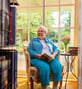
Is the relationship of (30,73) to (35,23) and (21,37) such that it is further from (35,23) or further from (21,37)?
(35,23)

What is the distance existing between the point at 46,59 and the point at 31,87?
290 mm

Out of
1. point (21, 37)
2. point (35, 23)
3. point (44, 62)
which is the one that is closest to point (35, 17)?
point (35, 23)

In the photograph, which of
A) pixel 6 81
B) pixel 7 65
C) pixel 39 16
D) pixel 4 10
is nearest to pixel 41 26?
pixel 39 16

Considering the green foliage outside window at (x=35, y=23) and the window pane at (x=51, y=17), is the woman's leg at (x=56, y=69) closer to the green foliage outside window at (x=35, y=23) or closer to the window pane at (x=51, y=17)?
the green foliage outside window at (x=35, y=23)

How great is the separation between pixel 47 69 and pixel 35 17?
0.49 m

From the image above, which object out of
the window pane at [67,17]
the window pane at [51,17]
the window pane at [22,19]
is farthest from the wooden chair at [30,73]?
the window pane at [67,17]

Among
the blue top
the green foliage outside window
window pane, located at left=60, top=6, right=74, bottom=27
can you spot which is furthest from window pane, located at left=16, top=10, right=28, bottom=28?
window pane, located at left=60, top=6, right=74, bottom=27

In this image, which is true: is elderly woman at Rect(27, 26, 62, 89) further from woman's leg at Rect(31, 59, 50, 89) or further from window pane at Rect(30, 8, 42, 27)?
window pane at Rect(30, 8, 42, 27)

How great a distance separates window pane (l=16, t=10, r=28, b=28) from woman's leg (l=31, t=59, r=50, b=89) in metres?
0.35

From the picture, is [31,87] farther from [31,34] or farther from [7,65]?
[31,34]

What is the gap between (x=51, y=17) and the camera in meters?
1.19

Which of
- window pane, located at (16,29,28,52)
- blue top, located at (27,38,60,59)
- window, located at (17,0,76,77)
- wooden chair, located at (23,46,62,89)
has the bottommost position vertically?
wooden chair, located at (23,46,62,89)

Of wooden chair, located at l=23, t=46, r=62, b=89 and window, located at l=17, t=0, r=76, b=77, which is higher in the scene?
window, located at l=17, t=0, r=76, b=77

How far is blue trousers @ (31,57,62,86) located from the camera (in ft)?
3.73
